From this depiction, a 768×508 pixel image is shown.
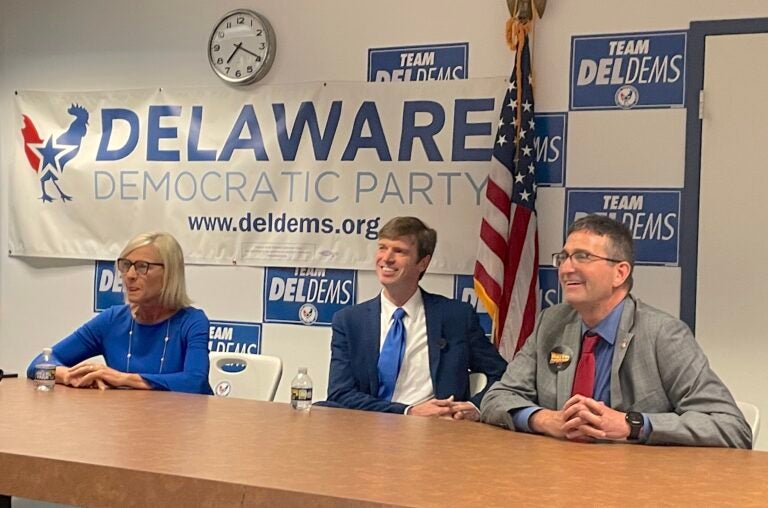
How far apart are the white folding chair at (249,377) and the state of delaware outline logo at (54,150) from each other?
194cm

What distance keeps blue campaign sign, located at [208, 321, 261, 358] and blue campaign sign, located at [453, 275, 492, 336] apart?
1039mm

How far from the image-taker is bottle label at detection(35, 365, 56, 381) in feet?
10.5

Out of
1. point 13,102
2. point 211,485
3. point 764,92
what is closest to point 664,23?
point 764,92

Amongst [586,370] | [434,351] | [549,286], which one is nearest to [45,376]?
[434,351]

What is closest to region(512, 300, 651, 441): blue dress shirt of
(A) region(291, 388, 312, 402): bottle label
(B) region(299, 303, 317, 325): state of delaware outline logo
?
(A) region(291, 388, 312, 402): bottle label

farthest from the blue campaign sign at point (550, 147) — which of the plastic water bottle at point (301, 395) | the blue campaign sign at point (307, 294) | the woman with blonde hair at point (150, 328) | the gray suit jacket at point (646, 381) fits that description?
the plastic water bottle at point (301, 395)

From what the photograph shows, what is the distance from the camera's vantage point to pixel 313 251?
4.79 m

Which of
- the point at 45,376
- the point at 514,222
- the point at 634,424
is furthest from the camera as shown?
the point at 514,222

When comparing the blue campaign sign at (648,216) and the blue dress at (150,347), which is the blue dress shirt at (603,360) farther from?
the blue campaign sign at (648,216)

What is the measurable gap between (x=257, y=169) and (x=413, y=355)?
5.61 ft

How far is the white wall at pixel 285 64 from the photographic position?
4223mm

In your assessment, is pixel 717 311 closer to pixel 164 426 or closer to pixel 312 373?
pixel 312 373

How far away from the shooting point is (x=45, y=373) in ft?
10.5

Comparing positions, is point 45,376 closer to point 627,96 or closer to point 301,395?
point 301,395
